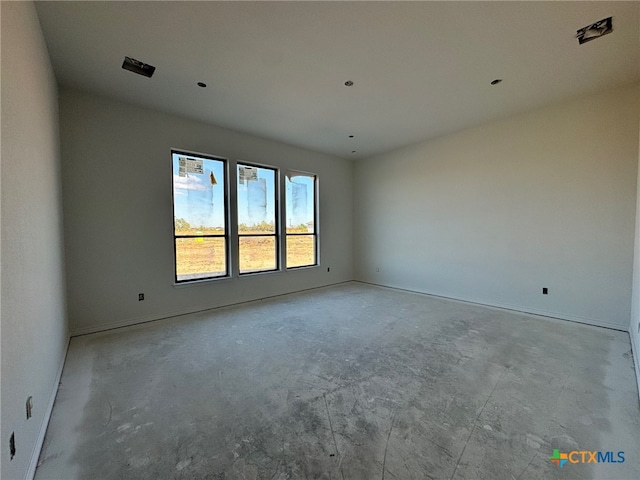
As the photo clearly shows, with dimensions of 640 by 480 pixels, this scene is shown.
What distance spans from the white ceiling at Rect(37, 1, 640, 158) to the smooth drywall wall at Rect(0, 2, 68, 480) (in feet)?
1.90

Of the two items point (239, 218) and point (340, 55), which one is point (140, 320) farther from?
point (340, 55)

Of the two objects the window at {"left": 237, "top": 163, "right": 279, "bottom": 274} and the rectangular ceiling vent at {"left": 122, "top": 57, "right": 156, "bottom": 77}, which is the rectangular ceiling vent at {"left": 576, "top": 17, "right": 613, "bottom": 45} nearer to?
the rectangular ceiling vent at {"left": 122, "top": 57, "right": 156, "bottom": 77}

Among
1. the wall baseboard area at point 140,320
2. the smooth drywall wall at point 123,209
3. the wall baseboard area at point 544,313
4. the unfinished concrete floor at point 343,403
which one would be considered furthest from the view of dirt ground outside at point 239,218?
the wall baseboard area at point 544,313

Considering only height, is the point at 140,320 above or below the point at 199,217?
below

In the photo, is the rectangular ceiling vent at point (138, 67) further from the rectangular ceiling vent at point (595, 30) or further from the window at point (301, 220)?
the rectangular ceiling vent at point (595, 30)

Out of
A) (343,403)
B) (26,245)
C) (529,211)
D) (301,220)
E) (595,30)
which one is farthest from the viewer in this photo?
(301,220)

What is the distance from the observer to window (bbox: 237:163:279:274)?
4.86 meters

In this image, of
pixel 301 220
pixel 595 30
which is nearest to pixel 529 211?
pixel 595 30

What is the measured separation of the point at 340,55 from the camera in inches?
104

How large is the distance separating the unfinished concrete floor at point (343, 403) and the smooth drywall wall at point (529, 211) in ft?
2.46

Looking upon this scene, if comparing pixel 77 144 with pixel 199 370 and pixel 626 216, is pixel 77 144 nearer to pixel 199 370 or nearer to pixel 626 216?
pixel 199 370

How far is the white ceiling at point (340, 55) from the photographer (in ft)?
7.00

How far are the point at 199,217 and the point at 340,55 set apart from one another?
3.14 m

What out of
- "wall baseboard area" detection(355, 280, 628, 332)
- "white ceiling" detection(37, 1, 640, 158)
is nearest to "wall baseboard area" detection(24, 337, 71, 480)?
"white ceiling" detection(37, 1, 640, 158)
